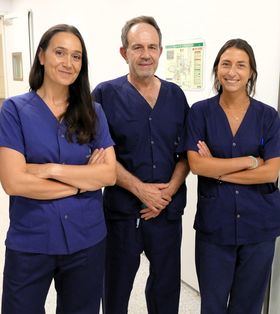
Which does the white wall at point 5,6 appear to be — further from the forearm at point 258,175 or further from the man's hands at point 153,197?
the forearm at point 258,175

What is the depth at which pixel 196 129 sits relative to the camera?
1.55 m

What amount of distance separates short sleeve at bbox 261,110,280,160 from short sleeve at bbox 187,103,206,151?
246 mm

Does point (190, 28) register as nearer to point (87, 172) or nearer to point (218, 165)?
point (218, 165)

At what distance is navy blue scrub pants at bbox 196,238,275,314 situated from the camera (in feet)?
4.97

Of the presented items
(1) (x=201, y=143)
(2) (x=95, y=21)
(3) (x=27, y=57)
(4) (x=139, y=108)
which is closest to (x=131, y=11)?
(2) (x=95, y=21)

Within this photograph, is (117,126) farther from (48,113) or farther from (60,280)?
(60,280)

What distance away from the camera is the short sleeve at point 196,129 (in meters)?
1.54

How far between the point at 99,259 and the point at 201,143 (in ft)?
1.98

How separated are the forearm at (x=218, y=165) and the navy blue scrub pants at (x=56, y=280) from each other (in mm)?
478

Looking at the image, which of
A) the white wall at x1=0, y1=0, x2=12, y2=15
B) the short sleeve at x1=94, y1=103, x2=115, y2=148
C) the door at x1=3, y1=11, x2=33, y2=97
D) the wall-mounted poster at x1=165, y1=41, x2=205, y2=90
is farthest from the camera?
the white wall at x1=0, y1=0, x2=12, y2=15

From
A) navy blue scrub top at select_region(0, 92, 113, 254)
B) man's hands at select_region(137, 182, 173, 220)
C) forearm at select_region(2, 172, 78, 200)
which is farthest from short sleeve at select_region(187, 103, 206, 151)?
forearm at select_region(2, 172, 78, 200)

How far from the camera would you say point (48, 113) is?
4.36 ft

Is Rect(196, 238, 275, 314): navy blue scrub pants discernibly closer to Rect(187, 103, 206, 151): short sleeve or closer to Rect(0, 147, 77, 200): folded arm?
Rect(187, 103, 206, 151): short sleeve

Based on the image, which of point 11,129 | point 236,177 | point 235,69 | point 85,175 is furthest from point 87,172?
point 235,69
